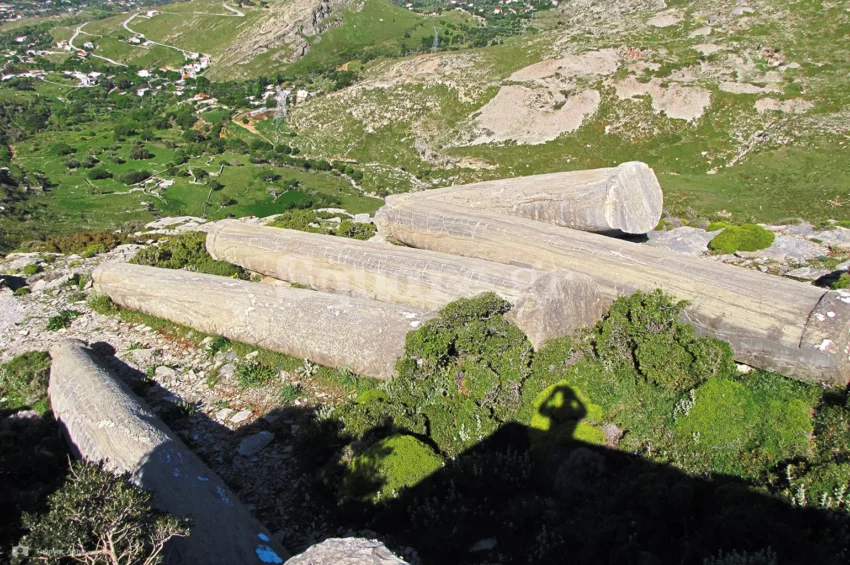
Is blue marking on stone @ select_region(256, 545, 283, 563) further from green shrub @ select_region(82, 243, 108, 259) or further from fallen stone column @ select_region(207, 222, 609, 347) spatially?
green shrub @ select_region(82, 243, 108, 259)

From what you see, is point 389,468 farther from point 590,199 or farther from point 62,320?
point 62,320

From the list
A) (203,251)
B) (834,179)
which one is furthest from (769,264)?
(834,179)

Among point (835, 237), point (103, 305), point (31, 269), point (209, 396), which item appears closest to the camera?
point (209, 396)

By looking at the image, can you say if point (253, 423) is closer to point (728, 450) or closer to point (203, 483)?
point (203, 483)

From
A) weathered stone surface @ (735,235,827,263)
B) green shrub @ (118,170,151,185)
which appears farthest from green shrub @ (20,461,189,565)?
green shrub @ (118,170,151,185)

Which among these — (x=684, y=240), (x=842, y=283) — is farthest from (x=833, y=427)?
(x=684, y=240)

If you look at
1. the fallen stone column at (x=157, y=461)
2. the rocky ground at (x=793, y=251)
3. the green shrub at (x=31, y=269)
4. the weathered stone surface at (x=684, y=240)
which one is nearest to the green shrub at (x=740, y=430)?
the rocky ground at (x=793, y=251)
